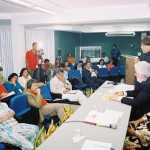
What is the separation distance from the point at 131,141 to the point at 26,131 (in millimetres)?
1548

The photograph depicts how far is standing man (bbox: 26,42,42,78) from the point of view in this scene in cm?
651

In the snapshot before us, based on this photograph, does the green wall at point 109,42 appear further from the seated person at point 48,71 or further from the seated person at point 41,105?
the seated person at point 41,105

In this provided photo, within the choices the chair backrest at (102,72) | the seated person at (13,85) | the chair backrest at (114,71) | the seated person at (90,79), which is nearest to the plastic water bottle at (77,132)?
the seated person at (13,85)

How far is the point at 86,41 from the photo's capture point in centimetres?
1391

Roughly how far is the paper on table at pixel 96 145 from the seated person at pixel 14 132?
4.23 ft

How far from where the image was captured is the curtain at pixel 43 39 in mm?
8569

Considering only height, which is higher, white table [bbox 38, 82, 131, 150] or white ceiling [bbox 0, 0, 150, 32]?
white ceiling [bbox 0, 0, 150, 32]

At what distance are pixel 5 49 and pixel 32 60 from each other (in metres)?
2.27

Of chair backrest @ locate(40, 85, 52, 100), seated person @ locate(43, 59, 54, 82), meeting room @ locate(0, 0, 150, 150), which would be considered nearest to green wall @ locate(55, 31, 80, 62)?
meeting room @ locate(0, 0, 150, 150)

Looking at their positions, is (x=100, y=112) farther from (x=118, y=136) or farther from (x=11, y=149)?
(x=11, y=149)

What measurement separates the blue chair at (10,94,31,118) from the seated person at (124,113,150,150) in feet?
6.25

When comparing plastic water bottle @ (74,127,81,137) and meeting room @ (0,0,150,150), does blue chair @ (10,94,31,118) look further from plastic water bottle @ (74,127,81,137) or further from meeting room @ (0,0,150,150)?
plastic water bottle @ (74,127,81,137)

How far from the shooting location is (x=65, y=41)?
38.8 ft

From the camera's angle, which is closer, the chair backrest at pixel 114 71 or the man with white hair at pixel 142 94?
the man with white hair at pixel 142 94
